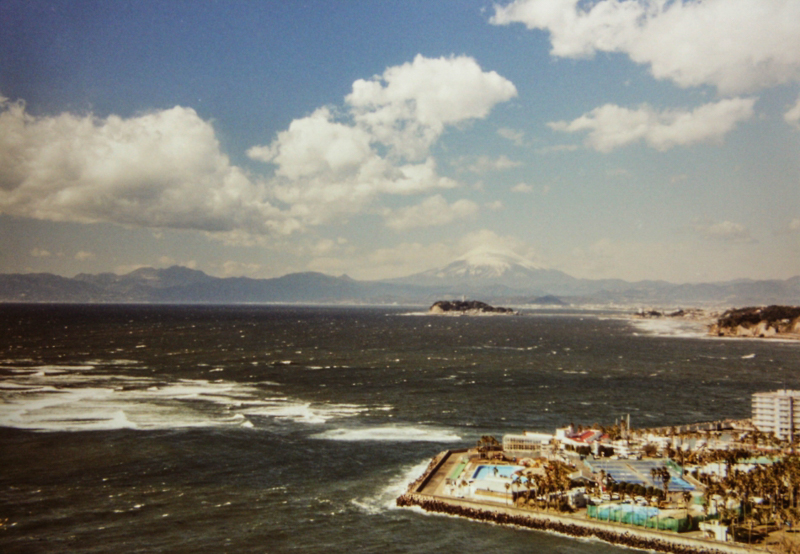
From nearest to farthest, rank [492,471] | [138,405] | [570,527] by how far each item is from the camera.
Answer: [570,527], [492,471], [138,405]

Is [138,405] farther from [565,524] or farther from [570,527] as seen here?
[570,527]

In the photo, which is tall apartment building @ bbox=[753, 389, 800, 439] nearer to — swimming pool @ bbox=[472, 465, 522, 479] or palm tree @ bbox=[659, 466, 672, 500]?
palm tree @ bbox=[659, 466, 672, 500]

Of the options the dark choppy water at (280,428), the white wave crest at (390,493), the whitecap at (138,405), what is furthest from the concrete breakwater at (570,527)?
the whitecap at (138,405)

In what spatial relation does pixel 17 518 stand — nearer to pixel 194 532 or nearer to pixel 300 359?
pixel 194 532

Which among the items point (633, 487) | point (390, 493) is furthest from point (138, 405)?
point (633, 487)

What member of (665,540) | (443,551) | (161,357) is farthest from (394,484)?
(161,357)

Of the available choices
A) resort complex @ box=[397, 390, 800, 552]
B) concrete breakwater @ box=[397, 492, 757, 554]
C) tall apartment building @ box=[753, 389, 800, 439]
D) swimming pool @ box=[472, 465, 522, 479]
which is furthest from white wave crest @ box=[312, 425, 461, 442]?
tall apartment building @ box=[753, 389, 800, 439]
